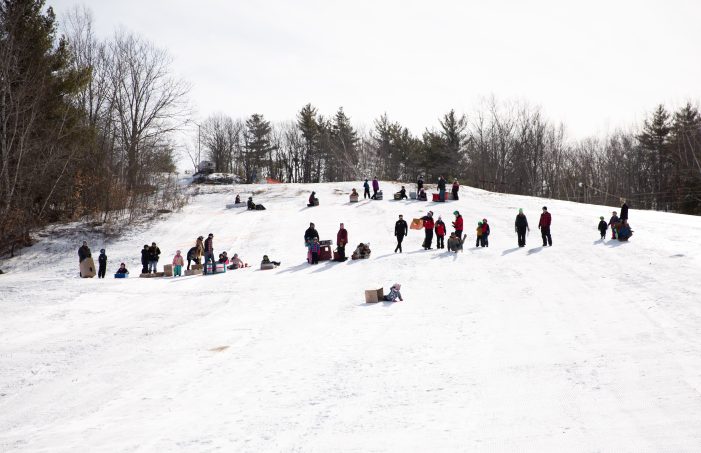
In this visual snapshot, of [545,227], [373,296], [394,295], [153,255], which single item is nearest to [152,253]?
[153,255]

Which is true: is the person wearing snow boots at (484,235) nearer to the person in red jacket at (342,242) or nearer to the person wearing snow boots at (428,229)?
the person wearing snow boots at (428,229)

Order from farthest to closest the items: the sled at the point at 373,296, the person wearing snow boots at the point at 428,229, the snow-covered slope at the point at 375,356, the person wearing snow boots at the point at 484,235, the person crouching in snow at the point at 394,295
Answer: the person wearing snow boots at the point at 428,229 < the person wearing snow boots at the point at 484,235 < the person crouching in snow at the point at 394,295 < the sled at the point at 373,296 < the snow-covered slope at the point at 375,356

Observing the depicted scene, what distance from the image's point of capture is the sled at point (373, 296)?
1457 centimetres

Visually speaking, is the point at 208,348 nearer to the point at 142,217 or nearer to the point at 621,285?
the point at 621,285

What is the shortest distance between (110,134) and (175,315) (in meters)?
34.5

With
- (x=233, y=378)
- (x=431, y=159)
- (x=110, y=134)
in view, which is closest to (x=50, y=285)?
(x=233, y=378)

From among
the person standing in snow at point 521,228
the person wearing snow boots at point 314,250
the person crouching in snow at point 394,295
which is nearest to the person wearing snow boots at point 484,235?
the person standing in snow at point 521,228

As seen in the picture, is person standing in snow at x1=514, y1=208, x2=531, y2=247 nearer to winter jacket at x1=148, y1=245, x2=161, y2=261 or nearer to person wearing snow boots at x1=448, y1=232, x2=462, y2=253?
person wearing snow boots at x1=448, y1=232, x2=462, y2=253

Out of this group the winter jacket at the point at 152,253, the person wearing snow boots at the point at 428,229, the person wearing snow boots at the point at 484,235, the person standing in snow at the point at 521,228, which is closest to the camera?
the person standing in snow at the point at 521,228

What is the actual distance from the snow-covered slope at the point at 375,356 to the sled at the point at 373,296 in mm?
400

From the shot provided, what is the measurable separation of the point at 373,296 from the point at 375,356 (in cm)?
439

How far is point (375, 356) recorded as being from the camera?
10258 mm

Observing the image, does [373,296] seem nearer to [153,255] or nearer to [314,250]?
[314,250]

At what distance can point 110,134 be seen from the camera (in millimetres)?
43219
